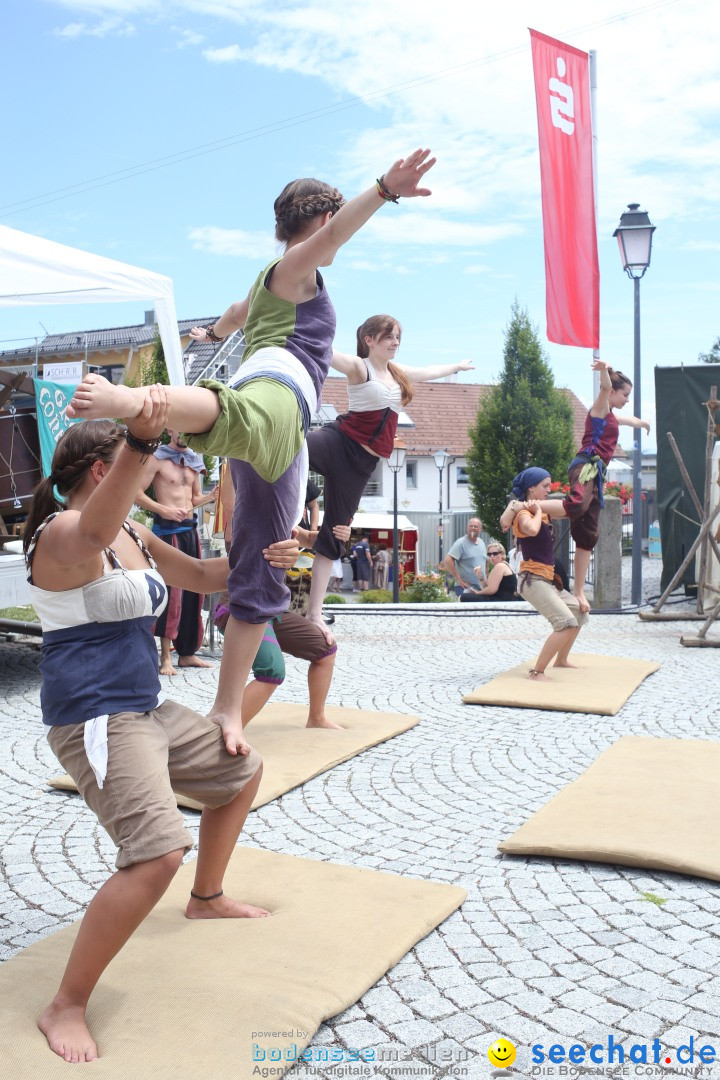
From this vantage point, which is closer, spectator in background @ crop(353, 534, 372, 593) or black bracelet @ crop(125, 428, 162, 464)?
black bracelet @ crop(125, 428, 162, 464)

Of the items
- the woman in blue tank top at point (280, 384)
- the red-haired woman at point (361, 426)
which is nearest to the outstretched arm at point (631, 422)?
the red-haired woman at point (361, 426)

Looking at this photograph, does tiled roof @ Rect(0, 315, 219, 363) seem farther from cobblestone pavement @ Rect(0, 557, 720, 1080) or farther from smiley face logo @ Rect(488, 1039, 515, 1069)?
smiley face logo @ Rect(488, 1039, 515, 1069)

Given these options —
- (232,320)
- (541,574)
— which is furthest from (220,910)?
(541,574)

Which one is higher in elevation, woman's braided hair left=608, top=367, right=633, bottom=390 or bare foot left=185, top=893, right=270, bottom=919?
woman's braided hair left=608, top=367, right=633, bottom=390

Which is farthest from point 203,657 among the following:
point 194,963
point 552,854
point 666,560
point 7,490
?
point 666,560

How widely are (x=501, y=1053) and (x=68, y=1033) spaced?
1.04 meters

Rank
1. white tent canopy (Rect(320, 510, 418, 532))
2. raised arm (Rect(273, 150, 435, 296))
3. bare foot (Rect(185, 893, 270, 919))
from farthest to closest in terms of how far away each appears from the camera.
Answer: white tent canopy (Rect(320, 510, 418, 532)) → bare foot (Rect(185, 893, 270, 919)) → raised arm (Rect(273, 150, 435, 296))

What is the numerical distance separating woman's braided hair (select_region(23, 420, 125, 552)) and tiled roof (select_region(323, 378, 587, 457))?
120 feet

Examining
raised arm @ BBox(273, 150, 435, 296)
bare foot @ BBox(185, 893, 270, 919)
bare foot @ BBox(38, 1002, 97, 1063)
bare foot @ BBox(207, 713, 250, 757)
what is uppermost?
raised arm @ BBox(273, 150, 435, 296)

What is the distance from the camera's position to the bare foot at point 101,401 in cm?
198

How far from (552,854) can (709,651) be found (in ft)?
20.2

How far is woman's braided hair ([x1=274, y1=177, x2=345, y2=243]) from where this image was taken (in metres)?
3.32
